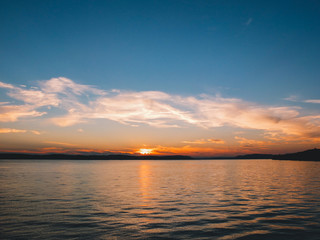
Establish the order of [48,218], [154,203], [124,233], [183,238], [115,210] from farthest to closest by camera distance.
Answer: [154,203]
[115,210]
[48,218]
[124,233]
[183,238]

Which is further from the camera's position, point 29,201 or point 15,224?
point 29,201

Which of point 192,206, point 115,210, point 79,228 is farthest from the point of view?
point 192,206

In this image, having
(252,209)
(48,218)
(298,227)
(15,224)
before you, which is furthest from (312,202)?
(15,224)

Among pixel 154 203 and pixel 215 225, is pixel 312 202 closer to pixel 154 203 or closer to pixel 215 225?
pixel 215 225

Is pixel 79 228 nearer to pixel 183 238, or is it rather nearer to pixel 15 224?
pixel 15 224

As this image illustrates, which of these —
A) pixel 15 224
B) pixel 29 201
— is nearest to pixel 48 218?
pixel 15 224

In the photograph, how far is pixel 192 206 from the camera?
Answer: 85.7 feet

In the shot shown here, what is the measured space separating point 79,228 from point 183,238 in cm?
813

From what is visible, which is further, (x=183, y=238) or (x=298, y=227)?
(x=298, y=227)

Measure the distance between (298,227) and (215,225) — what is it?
6.45m

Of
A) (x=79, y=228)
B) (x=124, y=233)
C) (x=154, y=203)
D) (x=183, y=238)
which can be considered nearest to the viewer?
(x=183, y=238)

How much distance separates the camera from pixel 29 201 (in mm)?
29016

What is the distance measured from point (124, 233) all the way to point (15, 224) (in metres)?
9.53

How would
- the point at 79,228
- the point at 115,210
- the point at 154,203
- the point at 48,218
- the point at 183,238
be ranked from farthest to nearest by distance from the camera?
1. the point at 154,203
2. the point at 115,210
3. the point at 48,218
4. the point at 79,228
5. the point at 183,238
